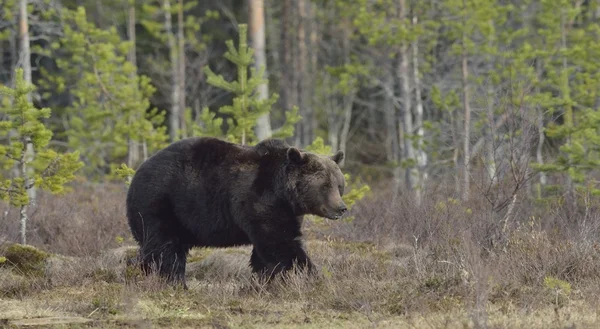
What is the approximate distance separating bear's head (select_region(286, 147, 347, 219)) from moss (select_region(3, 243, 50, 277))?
3.03 metres

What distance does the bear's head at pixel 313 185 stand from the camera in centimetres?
859

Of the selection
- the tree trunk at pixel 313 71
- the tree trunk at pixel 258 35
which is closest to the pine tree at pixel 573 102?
the tree trunk at pixel 258 35

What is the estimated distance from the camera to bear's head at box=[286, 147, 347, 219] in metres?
A: 8.59

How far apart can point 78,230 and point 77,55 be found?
10.4m

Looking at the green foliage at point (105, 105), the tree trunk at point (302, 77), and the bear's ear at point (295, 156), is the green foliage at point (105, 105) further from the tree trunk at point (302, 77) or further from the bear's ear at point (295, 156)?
the bear's ear at point (295, 156)

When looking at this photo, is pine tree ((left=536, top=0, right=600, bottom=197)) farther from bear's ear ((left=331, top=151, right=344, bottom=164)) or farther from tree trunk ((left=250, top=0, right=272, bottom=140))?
tree trunk ((left=250, top=0, right=272, bottom=140))

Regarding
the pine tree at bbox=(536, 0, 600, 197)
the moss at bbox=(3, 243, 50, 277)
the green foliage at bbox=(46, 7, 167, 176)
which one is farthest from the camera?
the green foliage at bbox=(46, 7, 167, 176)

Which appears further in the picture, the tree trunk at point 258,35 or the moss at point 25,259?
the tree trunk at point 258,35

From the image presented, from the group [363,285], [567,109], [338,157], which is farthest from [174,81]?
[363,285]

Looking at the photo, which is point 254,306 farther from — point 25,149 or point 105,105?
point 105,105

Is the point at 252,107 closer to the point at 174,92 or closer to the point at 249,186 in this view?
the point at 249,186

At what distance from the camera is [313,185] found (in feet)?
28.3

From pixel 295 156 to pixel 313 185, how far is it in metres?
0.35

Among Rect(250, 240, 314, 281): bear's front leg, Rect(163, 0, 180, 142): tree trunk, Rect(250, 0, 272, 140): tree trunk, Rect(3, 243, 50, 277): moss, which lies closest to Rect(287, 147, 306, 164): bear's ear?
Rect(250, 240, 314, 281): bear's front leg
